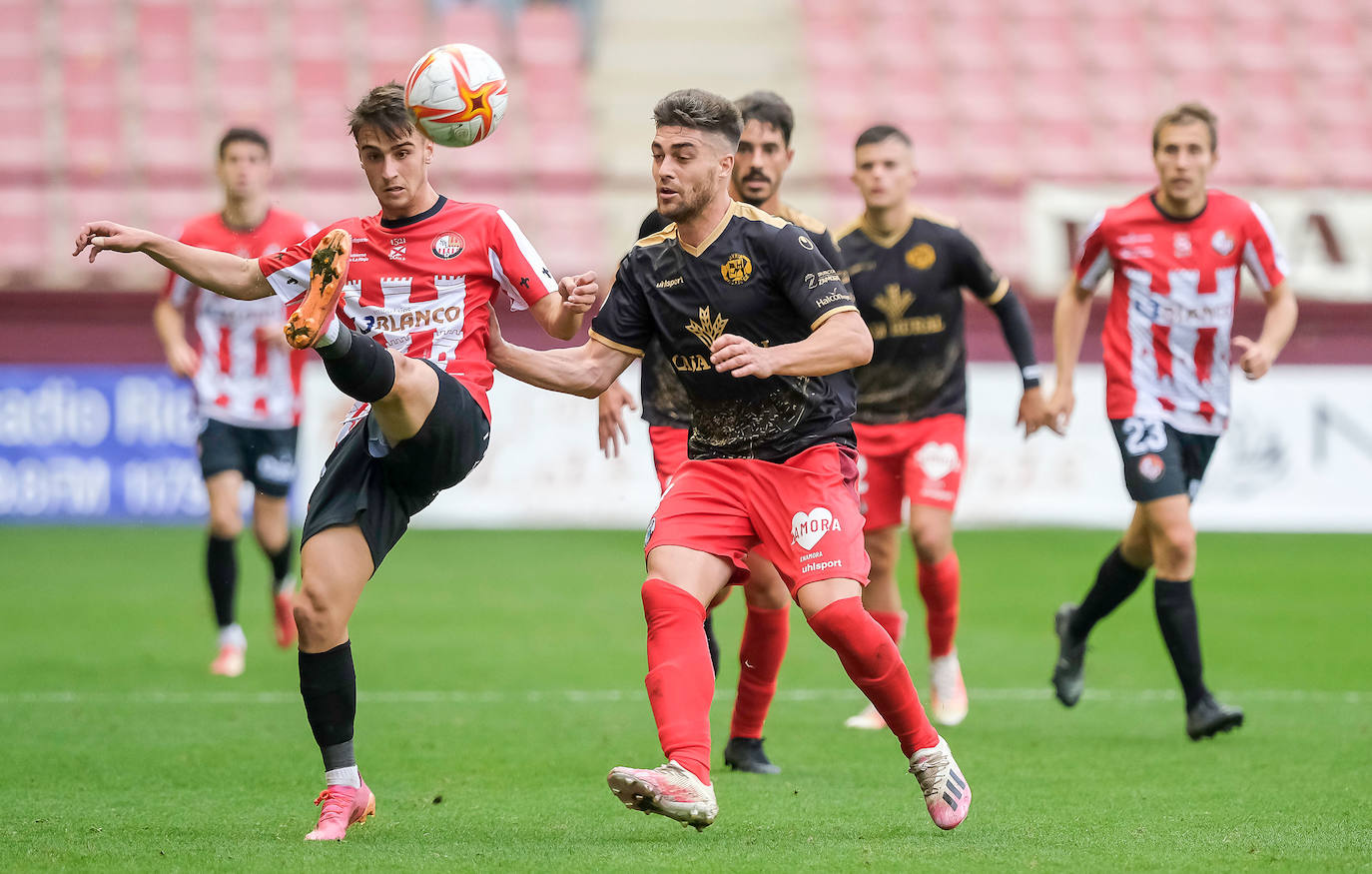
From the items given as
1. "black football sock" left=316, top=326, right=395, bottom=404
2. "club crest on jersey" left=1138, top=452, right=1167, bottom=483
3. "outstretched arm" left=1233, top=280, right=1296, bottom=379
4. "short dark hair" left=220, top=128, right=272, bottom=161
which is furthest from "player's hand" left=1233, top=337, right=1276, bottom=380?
"short dark hair" left=220, top=128, right=272, bottom=161

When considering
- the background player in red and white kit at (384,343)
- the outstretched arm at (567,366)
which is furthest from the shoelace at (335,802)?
the outstretched arm at (567,366)

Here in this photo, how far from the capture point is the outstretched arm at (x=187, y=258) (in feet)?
16.3

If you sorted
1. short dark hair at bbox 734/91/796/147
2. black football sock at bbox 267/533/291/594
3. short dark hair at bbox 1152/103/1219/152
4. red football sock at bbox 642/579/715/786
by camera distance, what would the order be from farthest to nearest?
black football sock at bbox 267/533/291/594
short dark hair at bbox 1152/103/1219/152
short dark hair at bbox 734/91/796/147
red football sock at bbox 642/579/715/786

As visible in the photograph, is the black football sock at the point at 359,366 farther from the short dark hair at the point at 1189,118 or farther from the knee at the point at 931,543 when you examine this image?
the short dark hair at the point at 1189,118

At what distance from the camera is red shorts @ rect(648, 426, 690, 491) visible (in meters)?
6.57

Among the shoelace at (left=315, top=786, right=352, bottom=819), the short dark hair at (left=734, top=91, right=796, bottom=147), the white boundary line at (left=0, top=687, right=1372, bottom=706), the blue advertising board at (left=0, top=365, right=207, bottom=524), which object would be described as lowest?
the blue advertising board at (left=0, top=365, right=207, bottom=524)

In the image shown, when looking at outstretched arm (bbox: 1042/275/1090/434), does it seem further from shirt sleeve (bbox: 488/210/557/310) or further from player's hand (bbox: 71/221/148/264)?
player's hand (bbox: 71/221/148/264)

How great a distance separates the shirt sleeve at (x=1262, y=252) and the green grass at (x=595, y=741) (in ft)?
6.24

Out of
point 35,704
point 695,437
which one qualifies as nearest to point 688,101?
point 695,437

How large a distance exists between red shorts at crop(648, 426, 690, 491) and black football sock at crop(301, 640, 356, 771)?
6.16 ft

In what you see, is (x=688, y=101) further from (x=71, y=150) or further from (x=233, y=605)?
(x=71, y=150)

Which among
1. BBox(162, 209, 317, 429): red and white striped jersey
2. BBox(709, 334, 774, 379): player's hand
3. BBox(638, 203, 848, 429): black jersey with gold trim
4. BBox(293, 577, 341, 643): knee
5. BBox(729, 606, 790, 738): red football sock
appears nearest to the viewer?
BBox(709, 334, 774, 379): player's hand

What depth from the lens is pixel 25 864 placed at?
171 inches

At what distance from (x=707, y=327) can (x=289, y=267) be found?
4.23 ft
